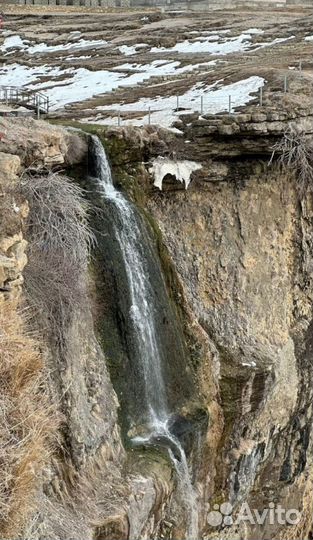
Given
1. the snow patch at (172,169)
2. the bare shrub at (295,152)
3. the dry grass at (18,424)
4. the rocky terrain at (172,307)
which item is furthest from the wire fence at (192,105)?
the dry grass at (18,424)

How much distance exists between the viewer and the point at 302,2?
40656 mm

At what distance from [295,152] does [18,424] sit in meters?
9.62

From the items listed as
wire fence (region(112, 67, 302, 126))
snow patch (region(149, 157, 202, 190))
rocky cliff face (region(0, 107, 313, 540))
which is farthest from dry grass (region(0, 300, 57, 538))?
wire fence (region(112, 67, 302, 126))

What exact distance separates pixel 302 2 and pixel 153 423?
3560 cm

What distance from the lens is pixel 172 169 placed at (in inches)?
530

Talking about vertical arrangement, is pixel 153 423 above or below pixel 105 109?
below

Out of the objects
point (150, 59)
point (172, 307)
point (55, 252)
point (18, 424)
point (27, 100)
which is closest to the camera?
point (18, 424)

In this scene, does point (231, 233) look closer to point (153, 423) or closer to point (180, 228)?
point (180, 228)

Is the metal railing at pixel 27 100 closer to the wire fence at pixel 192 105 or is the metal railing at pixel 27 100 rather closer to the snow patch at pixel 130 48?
the wire fence at pixel 192 105

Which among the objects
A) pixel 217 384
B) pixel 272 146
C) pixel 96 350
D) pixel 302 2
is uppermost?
pixel 302 2

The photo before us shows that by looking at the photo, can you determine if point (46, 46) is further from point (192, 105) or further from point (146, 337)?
point (146, 337)

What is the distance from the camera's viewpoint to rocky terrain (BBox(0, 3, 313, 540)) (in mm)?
8359

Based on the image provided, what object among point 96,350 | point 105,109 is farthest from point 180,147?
point 96,350

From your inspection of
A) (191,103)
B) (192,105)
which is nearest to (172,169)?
(192,105)
